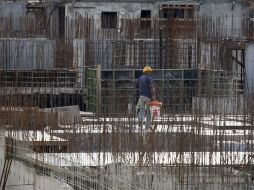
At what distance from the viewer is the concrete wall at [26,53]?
23.5m

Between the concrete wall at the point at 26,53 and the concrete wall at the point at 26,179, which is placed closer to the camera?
the concrete wall at the point at 26,179

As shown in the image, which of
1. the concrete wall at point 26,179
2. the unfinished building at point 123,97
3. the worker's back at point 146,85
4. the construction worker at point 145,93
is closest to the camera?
the unfinished building at point 123,97

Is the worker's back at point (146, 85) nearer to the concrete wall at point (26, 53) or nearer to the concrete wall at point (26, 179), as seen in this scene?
the concrete wall at point (26, 179)

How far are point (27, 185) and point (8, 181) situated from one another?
2.33 feet

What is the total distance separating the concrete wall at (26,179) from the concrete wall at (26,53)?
933 centimetres

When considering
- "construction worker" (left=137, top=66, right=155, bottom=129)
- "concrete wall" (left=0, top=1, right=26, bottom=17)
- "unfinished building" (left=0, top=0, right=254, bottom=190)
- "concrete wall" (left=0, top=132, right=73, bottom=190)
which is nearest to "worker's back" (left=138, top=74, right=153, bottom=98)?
"construction worker" (left=137, top=66, right=155, bottom=129)

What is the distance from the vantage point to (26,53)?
23.9m

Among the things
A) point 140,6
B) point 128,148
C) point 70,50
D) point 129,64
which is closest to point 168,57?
point 129,64

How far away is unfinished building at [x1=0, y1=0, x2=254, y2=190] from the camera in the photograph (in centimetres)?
1126

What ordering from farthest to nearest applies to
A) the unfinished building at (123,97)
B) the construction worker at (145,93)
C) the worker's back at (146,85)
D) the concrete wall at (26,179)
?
the worker's back at (146,85) → the construction worker at (145,93) → the concrete wall at (26,179) → the unfinished building at (123,97)

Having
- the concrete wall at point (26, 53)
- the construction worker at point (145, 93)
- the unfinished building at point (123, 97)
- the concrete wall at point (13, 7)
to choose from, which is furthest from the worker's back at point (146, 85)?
the concrete wall at point (13, 7)

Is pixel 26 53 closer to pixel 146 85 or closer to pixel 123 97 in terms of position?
pixel 123 97

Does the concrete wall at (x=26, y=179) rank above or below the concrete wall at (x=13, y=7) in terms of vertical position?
below

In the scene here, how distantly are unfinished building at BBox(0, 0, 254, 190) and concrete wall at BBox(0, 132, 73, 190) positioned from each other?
2 centimetres
